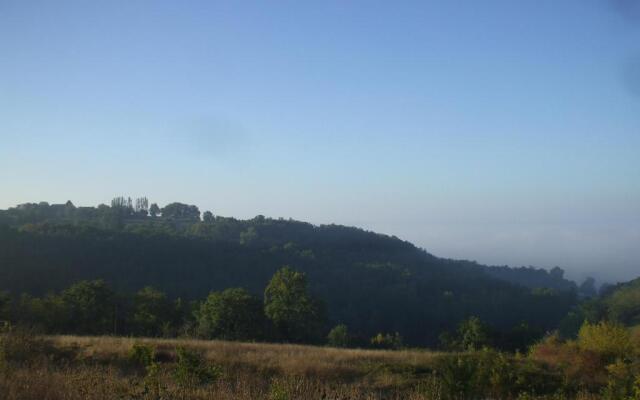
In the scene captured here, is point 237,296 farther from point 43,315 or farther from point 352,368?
point 352,368

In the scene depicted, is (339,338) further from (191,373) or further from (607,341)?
(191,373)

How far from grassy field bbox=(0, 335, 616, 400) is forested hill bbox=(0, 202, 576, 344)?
4561cm

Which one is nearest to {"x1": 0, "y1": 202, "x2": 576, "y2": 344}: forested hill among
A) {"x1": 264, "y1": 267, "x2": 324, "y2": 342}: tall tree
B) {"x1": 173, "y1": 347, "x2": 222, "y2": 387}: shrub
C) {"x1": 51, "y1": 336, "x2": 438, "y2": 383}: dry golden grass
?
{"x1": 264, "y1": 267, "x2": 324, "y2": 342}: tall tree

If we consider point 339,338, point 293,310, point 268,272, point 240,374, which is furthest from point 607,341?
point 268,272

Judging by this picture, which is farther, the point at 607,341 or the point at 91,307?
the point at 91,307

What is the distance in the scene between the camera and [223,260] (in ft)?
328

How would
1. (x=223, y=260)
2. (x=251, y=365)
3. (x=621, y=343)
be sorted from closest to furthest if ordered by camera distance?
(x=251, y=365) → (x=621, y=343) → (x=223, y=260)

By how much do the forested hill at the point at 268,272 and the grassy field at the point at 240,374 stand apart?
4561cm

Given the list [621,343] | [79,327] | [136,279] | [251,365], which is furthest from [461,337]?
[136,279]

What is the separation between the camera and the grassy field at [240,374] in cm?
764

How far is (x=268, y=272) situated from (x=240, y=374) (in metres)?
86.9

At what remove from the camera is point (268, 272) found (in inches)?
3962

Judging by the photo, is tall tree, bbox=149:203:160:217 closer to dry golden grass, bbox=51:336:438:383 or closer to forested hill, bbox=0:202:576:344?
forested hill, bbox=0:202:576:344

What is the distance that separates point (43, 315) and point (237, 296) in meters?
14.9
